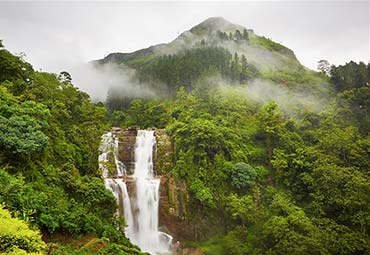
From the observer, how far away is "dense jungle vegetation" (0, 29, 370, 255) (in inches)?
668

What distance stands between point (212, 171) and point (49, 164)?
1471 centimetres

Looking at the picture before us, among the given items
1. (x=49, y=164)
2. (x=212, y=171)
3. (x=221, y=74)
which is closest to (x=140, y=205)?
(x=212, y=171)

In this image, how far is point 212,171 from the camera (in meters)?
30.2

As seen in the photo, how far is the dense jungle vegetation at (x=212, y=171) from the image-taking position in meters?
17.0

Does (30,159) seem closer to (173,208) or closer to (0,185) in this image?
(0,185)

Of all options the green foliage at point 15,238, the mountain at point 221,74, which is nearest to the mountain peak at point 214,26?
the mountain at point 221,74

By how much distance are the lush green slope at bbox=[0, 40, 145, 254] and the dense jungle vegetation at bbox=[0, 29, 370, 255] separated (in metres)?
0.07

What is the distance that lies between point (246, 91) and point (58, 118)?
33436 mm

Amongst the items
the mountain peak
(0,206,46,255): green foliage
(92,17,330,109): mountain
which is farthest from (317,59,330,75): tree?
(0,206,46,255): green foliage

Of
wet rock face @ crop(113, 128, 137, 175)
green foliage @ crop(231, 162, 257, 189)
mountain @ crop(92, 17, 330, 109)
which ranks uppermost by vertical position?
mountain @ crop(92, 17, 330, 109)

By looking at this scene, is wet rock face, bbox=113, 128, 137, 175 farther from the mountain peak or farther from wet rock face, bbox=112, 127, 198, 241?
the mountain peak

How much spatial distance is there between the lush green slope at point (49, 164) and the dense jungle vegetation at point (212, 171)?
74mm

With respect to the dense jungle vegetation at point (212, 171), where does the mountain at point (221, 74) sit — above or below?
above

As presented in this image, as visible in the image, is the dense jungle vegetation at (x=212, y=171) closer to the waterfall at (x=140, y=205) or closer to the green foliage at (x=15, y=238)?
the green foliage at (x=15, y=238)
